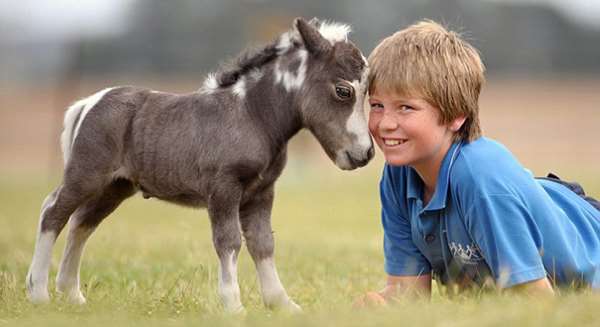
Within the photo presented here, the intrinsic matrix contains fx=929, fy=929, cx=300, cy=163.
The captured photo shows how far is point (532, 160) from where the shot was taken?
30.6 metres

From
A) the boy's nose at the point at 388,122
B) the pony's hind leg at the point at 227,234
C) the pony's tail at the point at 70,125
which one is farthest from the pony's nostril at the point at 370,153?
the pony's tail at the point at 70,125

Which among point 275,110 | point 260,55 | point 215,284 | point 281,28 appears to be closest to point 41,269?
point 215,284

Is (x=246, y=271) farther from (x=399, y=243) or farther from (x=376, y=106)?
(x=376, y=106)

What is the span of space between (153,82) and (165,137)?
A: 117 feet

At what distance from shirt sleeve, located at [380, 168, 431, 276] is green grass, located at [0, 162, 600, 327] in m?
0.41

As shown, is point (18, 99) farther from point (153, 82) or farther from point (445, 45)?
point (445, 45)

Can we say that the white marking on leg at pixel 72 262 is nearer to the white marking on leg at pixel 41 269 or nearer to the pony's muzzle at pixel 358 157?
the white marking on leg at pixel 41 269

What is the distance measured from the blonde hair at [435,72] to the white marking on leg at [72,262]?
7.66 feet

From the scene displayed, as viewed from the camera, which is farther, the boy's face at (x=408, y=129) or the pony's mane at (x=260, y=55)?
the pony's mane at (x=260, y=55)

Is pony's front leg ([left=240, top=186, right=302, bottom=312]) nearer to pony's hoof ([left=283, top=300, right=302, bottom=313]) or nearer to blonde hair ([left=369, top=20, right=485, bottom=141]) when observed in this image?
pony's hoof ([left=283, top=300, right=302, bottom=313])

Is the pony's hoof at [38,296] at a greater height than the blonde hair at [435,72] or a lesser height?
lesser

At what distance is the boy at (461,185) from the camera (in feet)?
16.6

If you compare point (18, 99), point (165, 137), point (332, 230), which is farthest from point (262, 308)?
point (18, 99)

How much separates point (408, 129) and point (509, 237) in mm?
848
